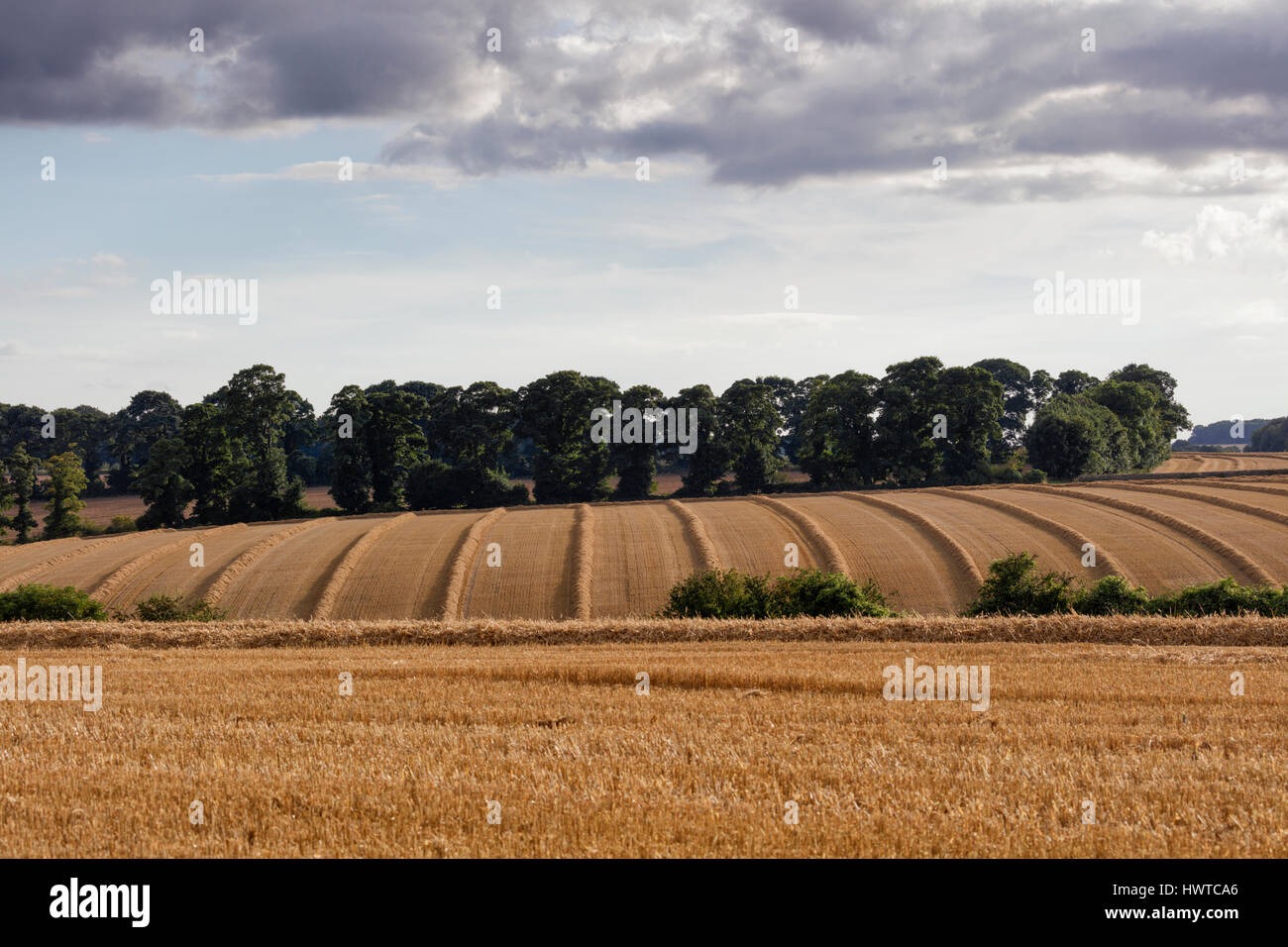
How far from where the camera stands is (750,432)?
97.8 m

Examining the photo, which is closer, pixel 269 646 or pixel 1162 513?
pixel 269 646

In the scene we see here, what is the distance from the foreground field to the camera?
11.1 metres

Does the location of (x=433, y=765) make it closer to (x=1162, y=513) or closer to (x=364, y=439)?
(x=1162, y=513)

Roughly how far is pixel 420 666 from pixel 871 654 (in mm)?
11036

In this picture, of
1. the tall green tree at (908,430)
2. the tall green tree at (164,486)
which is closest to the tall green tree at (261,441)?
the tall green tree at (164,486)

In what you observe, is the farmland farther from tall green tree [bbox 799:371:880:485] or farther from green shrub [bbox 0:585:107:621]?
tall green tree [bbox 799:371:880:485]

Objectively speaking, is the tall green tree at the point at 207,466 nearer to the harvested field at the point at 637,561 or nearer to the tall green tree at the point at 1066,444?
the harvested field at the point at 637,561

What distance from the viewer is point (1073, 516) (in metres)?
58.8

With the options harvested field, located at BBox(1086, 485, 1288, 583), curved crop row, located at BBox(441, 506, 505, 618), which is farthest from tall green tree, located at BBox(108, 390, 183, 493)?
harvested field, located at BBox(1086, 485, 1288, 583)

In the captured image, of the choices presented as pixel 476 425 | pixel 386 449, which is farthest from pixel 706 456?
pixel 386 449

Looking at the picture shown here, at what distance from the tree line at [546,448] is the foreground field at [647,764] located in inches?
2562

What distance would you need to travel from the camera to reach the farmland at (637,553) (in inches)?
1820

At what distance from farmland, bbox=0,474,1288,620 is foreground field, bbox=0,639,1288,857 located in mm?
22591
